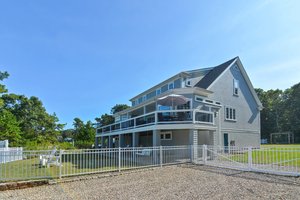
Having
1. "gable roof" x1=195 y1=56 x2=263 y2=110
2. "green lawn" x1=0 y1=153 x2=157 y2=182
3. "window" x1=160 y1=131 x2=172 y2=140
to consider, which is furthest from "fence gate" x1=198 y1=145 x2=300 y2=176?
"gable roof" x1=195 y1=56 x2=263 y2=110

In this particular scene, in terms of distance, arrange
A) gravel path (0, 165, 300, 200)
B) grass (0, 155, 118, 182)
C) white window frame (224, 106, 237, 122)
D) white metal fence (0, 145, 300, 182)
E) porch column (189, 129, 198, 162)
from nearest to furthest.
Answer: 1. gravel path (0, 165, 300, 200)
2. grass (0, 155, 118, 182)
3. white metal fence (0, 145, 300, 182)
4. porch column (189, 129, 198, 162)
5. white window frame (224, 106, 237, 122)

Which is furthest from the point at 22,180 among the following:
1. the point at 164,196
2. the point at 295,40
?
the point at 295,40

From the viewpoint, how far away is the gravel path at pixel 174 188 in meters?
6.91

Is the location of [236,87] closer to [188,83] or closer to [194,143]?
[188,83]

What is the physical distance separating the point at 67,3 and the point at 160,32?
24.4 ft

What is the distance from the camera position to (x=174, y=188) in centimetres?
780

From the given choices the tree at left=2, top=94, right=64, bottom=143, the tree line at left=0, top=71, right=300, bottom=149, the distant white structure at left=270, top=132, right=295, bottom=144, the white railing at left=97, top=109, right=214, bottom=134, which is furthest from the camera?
the distant white structure at left=270, top=132, right=295, bottom=144

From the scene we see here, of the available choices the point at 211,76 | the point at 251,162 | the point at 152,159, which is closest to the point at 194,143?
the point at 152,159

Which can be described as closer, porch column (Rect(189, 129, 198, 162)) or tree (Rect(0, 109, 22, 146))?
Result: porch column (Rect(189, 129, 198, 162))

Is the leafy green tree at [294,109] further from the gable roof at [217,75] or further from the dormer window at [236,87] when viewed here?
the dormer window at [236,87]

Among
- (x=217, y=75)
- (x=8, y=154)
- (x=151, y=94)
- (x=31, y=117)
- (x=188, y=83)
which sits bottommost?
(x=8, y=154)

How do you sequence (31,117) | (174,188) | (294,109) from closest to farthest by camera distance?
1. (174,188)
2. (31,117)
3. (294,109)

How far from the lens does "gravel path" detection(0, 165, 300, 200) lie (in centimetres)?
691

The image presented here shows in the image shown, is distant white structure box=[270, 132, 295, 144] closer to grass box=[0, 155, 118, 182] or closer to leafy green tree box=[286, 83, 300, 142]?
leafy green tree box=[286, 83, 300, 142]
